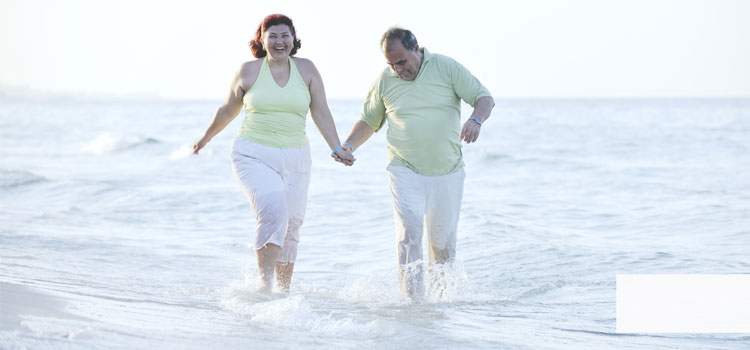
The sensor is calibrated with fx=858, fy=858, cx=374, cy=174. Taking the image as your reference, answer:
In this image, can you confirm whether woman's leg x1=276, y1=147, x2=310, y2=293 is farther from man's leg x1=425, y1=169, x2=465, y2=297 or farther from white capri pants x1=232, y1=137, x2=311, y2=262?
man's leg x1=425, y1=169, x2=465, y2=297

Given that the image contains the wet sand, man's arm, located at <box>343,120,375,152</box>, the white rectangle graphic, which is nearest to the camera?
the wet sand

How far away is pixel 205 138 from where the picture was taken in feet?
18.4

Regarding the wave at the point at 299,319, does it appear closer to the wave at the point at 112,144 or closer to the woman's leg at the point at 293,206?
the woman's leg at the point at 293,206

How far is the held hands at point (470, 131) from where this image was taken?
5.00m

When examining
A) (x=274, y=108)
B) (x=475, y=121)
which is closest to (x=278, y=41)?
(x=274, y=108)

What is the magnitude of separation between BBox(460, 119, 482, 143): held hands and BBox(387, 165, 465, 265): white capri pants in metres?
0.43

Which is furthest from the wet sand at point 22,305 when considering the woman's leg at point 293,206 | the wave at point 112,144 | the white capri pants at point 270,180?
the wave at point 112,144

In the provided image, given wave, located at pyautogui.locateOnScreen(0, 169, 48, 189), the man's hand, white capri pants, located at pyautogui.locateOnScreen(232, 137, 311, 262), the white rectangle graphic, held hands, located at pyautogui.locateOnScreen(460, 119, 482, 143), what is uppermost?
held hands, located at pyautogui.locateOnScreen(460, 119, 482, 143)

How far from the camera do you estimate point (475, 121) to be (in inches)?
201

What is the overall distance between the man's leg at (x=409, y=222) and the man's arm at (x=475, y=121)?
47cm

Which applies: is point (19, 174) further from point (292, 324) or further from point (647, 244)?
point (292, 324)

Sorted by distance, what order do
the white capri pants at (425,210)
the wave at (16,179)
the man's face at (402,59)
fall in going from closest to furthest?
1. the man's face at (402,59)
2. the white capri pants at (425,210)
3. the wave at (16,179)

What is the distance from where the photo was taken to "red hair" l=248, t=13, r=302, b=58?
535 cm

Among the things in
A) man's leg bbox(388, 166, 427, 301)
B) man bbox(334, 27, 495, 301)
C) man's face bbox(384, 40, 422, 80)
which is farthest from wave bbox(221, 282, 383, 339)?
man's face bbox(384, 40, 422, 80)
